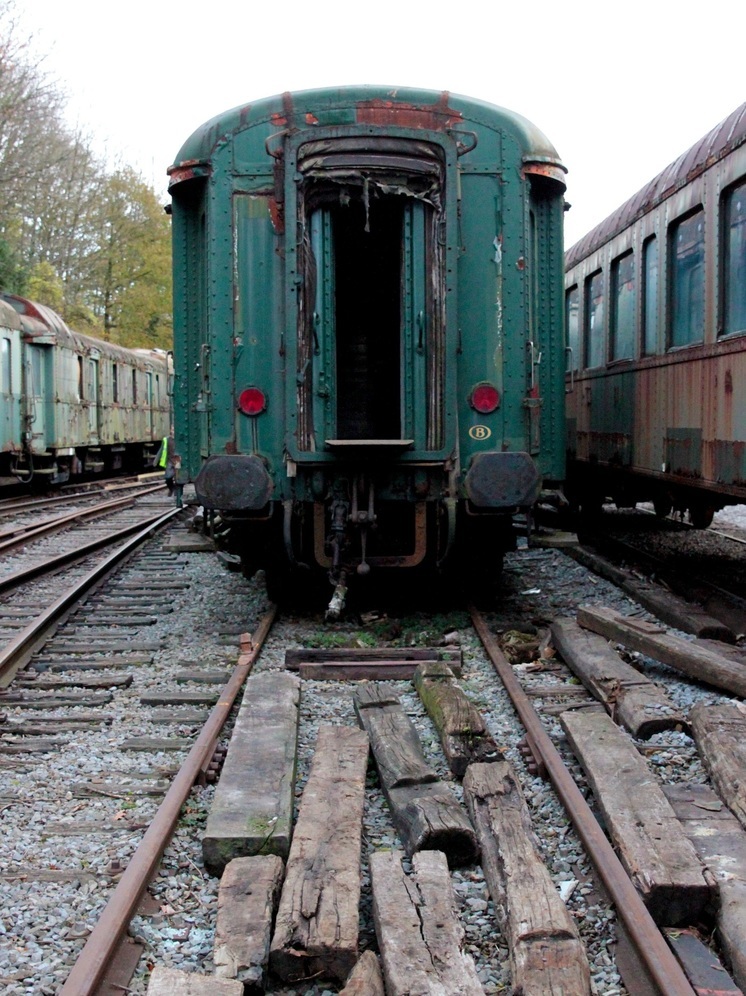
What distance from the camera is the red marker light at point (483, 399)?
747cm

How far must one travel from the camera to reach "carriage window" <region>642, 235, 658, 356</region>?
951 centimetres

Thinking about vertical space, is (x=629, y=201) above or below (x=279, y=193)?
above

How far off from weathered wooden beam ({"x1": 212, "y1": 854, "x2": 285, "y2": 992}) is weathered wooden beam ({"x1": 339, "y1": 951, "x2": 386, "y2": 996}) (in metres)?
0.26

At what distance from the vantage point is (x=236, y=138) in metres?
7.39

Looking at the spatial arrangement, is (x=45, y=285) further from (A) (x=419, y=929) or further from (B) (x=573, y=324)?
(A) (x=419, y=929)

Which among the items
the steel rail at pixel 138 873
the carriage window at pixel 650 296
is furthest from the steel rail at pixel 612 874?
the carriage window at pixel 650 296

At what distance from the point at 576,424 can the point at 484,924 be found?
10.2 meters

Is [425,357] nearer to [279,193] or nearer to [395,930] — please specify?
[279,193]

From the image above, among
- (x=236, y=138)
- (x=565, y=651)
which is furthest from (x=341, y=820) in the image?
(x=236, y=138)

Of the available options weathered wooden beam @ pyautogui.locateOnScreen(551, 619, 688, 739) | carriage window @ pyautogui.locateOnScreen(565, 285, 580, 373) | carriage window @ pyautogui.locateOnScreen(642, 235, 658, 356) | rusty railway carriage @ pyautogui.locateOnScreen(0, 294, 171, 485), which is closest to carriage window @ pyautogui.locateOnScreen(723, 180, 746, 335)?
carriage window @ pyautogui.locateOnScreen(642, 235, 658, 356)

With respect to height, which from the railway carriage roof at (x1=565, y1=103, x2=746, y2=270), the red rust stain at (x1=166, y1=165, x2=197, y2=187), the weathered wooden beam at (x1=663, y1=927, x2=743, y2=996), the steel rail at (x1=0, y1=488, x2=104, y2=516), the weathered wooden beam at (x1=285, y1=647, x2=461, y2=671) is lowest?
the weathered wooden beam at (x1=663, y1=927, x2=743, y2=996)

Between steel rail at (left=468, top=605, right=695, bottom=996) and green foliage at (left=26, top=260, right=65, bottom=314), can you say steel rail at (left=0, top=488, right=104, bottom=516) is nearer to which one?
steel rail at (left=468, top=605, right=695, bottom=996)

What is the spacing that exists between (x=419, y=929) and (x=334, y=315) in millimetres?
4946

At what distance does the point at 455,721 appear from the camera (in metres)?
4.96
